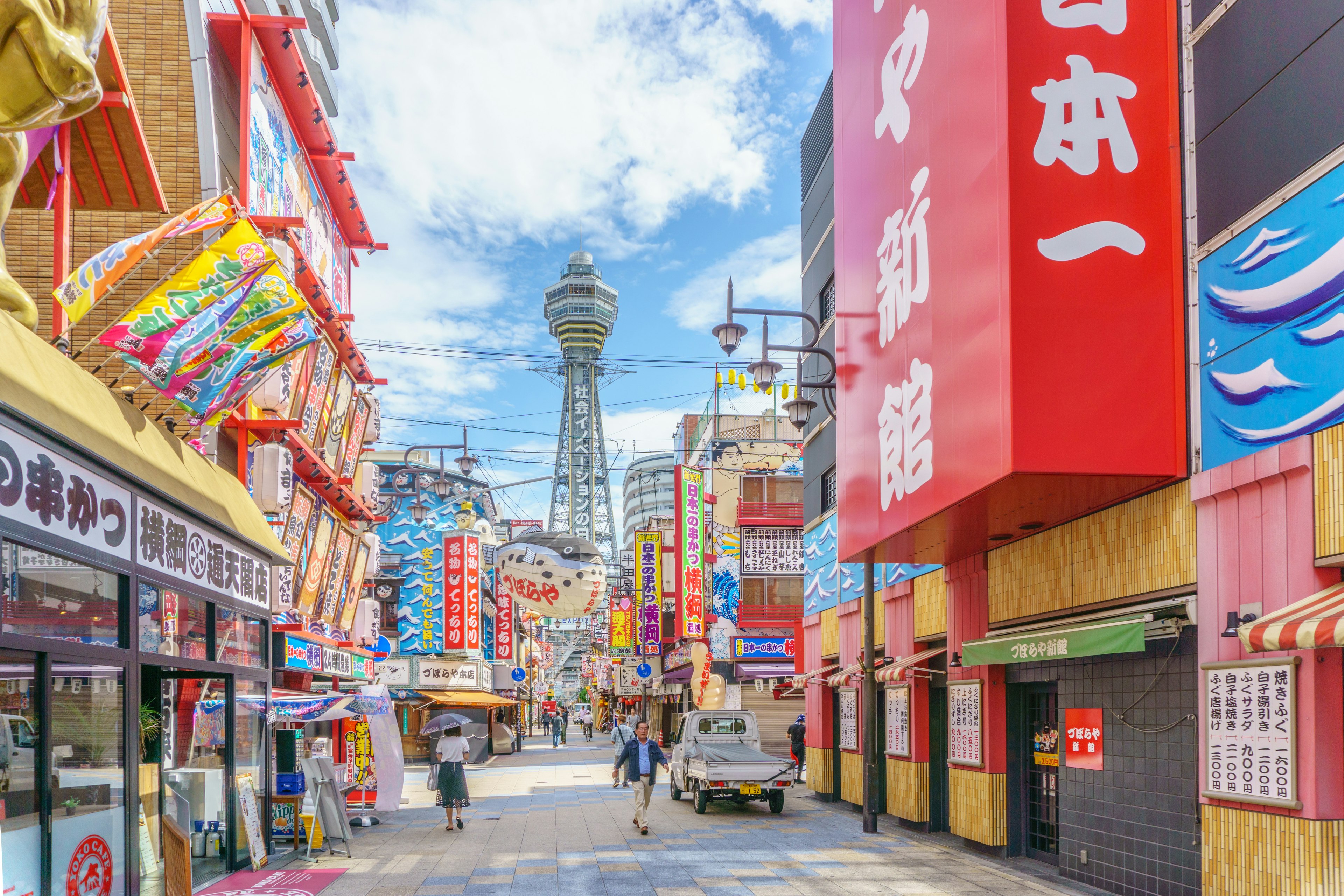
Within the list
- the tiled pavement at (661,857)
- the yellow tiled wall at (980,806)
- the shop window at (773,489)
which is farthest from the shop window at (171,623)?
the shop window at (773,489)

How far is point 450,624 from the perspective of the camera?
4081 cm

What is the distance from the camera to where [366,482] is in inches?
1048

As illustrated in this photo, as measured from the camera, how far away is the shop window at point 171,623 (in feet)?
34.2

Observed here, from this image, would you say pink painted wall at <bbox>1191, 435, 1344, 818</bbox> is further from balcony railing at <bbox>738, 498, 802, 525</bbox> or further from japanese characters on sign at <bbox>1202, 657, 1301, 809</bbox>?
balcony railing at <bbox>738, 498, 802, 525</bbox>

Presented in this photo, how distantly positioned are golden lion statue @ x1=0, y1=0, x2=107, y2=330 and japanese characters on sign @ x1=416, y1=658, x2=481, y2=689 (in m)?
36.3

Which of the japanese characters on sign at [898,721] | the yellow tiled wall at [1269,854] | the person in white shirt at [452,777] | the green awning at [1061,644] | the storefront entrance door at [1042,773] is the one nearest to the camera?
the yellow tiled wall at [1269,854]

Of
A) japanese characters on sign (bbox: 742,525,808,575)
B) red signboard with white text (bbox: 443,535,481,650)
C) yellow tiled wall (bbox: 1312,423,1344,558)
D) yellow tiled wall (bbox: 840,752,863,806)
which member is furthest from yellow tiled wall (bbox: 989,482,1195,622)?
red signboard with white text (bbox: 443,535,481,650)

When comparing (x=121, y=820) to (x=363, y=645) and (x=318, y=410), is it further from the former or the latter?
(x=363, y=645)

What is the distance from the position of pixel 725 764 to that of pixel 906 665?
4.34 metres

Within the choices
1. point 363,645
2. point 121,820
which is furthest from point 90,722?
point 363,645

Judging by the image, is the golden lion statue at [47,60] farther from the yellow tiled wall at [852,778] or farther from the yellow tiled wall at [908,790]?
the yellow tiled wall at [852,778]

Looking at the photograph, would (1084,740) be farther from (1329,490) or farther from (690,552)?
(690,552)

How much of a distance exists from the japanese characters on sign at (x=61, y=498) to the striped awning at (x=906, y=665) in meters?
12.8

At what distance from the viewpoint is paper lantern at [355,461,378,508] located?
26.1 meters
